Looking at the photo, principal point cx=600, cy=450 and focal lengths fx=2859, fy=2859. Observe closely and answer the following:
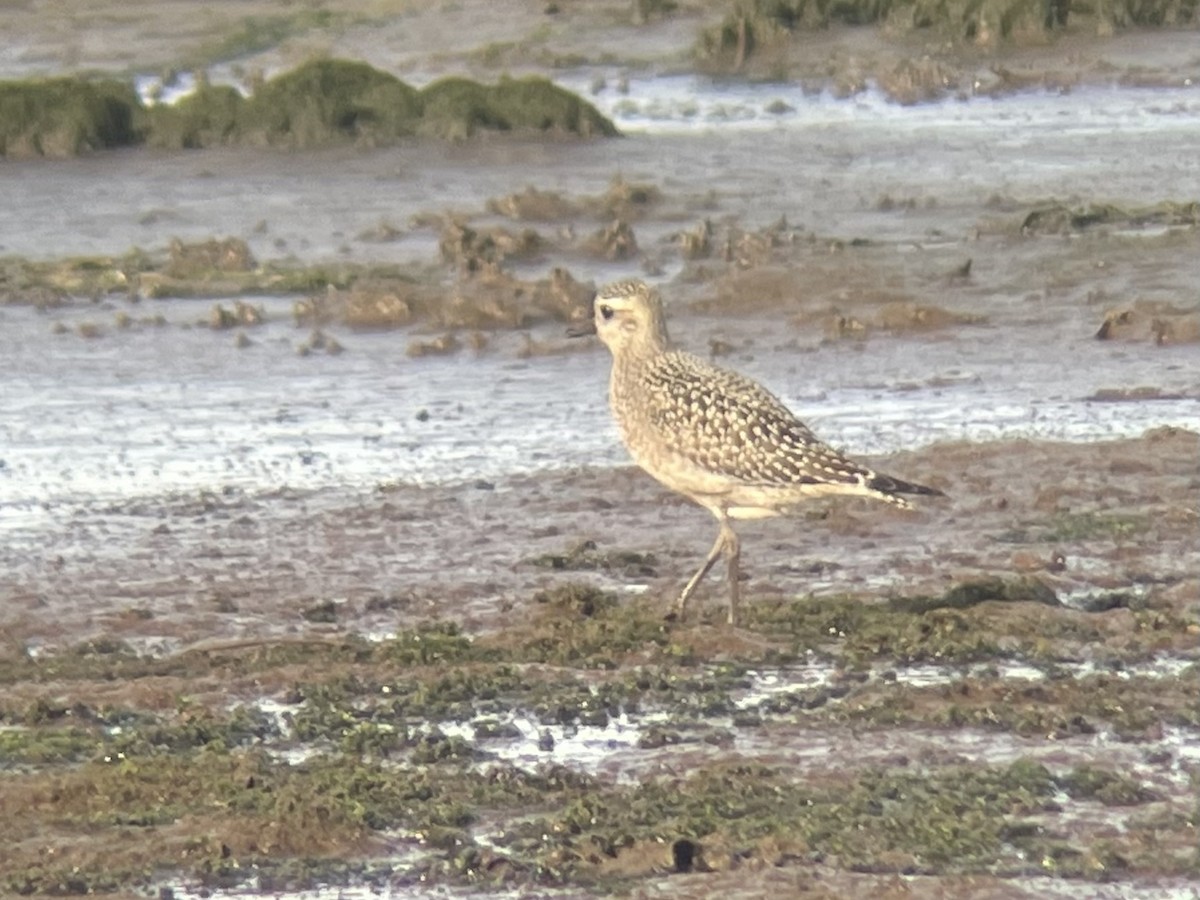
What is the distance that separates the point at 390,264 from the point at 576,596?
6.80 metres

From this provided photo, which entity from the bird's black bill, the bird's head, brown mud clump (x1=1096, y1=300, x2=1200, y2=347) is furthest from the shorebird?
brown mud clump (x1=1096, y1=300, x2=1200, y2=347)

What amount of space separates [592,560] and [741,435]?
0.87m

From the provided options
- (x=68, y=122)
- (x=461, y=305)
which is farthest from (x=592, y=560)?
(x=68, y=122)

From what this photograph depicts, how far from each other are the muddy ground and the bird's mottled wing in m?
0.42

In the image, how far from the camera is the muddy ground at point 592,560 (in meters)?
6.61

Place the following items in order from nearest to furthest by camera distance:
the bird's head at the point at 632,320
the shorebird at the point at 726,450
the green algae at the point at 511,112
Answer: the shorebird at the point at 726,450, the bird's head at the point at 632,320, the green algae at the point at 511,112

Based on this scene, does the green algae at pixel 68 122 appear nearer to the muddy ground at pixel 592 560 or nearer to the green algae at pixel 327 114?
the muddy ground at pixel 592 560

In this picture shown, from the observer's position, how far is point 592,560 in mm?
9523

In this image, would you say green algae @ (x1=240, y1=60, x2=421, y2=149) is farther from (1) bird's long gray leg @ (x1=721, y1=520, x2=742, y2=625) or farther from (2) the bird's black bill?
(1) bird's long gray leg @ (x1=721, y1=520, x2=742, y2=625)

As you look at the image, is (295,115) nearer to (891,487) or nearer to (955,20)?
(955,20)

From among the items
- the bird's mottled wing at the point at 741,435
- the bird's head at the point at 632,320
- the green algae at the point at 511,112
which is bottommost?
the green algae at the point at 511,112

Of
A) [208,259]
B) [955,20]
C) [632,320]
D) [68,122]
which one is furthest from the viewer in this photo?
[955,20]

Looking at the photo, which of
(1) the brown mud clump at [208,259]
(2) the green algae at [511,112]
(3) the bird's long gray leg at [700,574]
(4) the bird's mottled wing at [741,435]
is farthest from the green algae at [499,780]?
(2) the green algae at [511,112]

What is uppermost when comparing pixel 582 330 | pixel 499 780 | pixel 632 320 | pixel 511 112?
pixel 632 320
